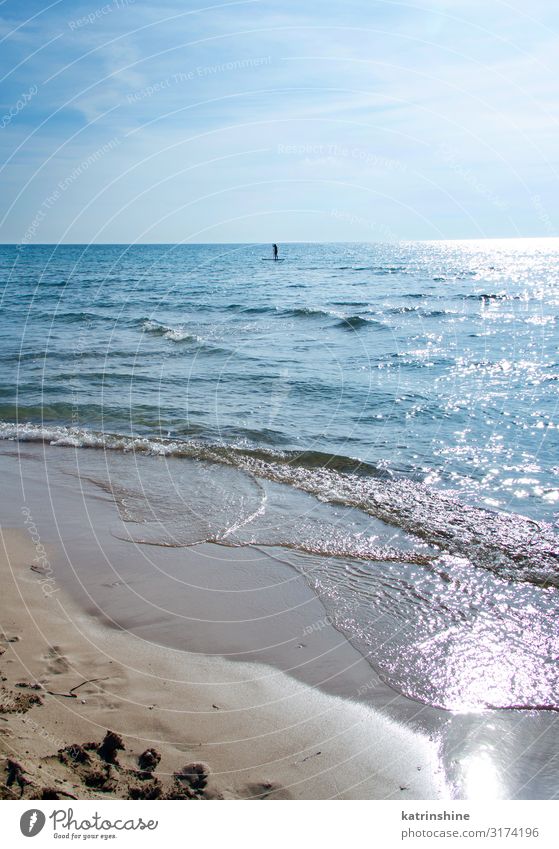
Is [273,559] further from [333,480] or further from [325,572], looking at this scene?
[333,480]

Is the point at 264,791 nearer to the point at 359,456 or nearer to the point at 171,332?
the point at 359,456

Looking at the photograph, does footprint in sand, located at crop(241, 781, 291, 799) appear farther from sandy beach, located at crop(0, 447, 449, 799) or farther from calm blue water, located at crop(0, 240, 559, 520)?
calm blue water, located at crop(0, 240, 559, 520)

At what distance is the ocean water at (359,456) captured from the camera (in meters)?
7.01

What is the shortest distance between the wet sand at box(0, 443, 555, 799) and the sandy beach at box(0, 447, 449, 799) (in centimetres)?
2

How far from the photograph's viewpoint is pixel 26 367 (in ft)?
71.2

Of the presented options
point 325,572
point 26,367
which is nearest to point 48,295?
point 26,367

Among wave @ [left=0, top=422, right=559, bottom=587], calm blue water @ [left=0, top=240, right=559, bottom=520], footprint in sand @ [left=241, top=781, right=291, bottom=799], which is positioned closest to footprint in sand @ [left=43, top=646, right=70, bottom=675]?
footprint in sand @ [left=241, top=781, right=291, bottom=799]

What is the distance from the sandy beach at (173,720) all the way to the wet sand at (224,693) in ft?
0.05

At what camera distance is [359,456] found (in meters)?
13.0

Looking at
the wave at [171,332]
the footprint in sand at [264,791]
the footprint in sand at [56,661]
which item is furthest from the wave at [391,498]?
the wave at [171,332]

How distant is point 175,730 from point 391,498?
6.72m

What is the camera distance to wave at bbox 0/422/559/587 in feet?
29.0
